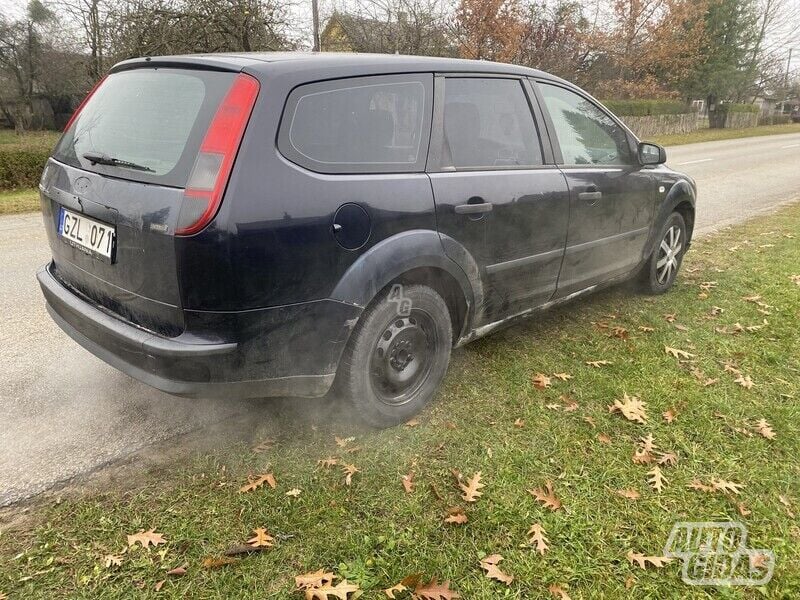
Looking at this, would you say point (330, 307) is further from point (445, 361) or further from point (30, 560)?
point (30, 560)

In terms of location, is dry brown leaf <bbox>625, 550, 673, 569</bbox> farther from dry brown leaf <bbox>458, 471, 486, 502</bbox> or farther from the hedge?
the hedge

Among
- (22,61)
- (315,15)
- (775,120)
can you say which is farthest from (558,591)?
(775,120)

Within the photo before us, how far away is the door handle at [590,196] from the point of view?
366cm

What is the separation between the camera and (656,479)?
8.48 ft

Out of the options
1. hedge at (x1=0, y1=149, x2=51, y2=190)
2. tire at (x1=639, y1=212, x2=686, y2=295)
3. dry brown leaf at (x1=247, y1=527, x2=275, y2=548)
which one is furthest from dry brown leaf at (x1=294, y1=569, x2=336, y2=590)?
hedge at (x1=0, y1=149, x2=51, y2=190)

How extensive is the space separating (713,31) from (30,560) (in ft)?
141

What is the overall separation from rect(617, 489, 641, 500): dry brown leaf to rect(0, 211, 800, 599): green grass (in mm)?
29

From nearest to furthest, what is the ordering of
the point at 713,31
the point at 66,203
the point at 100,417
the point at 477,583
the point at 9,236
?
the point at 477,583, the point at 66,203, the point at 100,417, the point at 9,236, the point at 713,31

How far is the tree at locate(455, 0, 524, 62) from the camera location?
22.0m

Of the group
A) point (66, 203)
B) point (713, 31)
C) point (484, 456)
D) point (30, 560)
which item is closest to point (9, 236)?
point (66, 203)

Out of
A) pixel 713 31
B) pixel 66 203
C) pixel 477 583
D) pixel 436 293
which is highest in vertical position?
pixel 713 31

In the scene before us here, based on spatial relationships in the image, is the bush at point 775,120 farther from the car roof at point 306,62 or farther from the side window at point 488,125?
the car roof at point 306,62

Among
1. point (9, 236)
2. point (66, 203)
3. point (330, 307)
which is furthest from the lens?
point (9, 236)

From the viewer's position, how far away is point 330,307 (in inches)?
97.8
